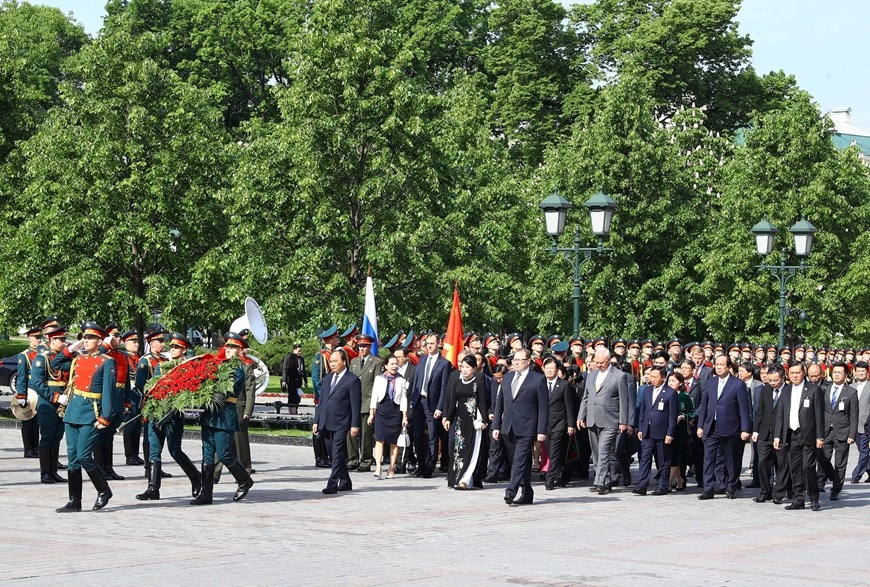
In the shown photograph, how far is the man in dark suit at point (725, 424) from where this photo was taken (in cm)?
1861

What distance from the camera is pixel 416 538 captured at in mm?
13531

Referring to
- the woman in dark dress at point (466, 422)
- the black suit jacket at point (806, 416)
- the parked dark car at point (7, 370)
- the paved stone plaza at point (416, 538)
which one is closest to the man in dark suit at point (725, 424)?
the paved stone plaza at point (416, 538)

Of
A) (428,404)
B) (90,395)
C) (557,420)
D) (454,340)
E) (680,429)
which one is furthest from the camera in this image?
(454,340)

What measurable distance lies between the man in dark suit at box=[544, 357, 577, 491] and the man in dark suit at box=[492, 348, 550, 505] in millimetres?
1373

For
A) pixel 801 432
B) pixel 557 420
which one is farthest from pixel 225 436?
pixel 801 432

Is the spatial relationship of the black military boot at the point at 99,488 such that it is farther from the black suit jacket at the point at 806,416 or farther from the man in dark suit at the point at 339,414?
the black suit jacket at the point at 806,416

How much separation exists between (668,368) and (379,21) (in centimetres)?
1998

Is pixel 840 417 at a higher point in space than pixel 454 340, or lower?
lower

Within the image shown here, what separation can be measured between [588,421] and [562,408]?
537mm

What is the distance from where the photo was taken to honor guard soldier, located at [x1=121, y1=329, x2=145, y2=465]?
19953 millimetres

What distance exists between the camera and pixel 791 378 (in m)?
18.0

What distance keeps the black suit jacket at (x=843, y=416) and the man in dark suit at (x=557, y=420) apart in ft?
11.9

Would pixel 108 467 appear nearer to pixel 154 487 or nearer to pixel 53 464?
pixel 53 464

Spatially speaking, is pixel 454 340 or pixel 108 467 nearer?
pixel 108 467
